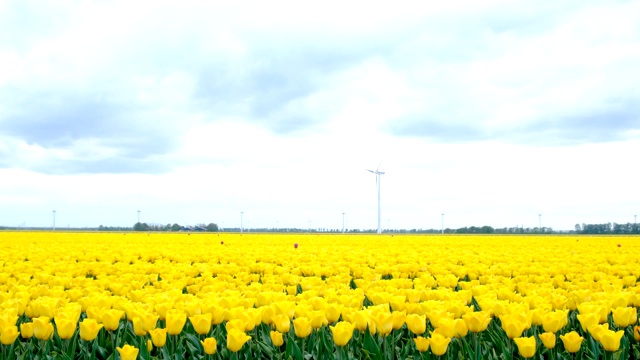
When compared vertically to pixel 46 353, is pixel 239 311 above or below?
above

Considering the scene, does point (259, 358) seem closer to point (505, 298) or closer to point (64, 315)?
point (64, 315)

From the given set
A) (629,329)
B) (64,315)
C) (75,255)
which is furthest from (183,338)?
(75,255)

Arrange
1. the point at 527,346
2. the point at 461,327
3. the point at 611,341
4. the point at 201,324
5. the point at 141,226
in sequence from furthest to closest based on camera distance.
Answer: the point at 141,226 → the point at 201,324 → the point at 461,327 → the point at 611,341 → the point at 527,346

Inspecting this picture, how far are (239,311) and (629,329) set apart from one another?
369cm

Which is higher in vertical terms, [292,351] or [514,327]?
[514,327]

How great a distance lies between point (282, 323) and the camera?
4.51 m

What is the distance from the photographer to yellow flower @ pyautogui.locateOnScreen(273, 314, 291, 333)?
14.8 feet

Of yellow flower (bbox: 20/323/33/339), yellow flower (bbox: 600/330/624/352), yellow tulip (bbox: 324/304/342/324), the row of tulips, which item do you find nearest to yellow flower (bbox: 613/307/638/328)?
the row of tulips

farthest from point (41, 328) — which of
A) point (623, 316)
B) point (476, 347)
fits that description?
point (623, 316)

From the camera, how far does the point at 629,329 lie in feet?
17.2

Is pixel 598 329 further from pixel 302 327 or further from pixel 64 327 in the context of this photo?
pixel 64 327

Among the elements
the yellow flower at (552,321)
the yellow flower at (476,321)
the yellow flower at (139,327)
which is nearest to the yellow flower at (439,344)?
the yellow flower at (476,321)

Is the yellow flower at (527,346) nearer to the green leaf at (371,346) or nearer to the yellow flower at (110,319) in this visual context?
the green leaf at (371,346)

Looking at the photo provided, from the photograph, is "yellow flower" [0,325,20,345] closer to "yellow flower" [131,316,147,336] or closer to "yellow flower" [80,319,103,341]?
"yellow flower" [80,319,103,341]
